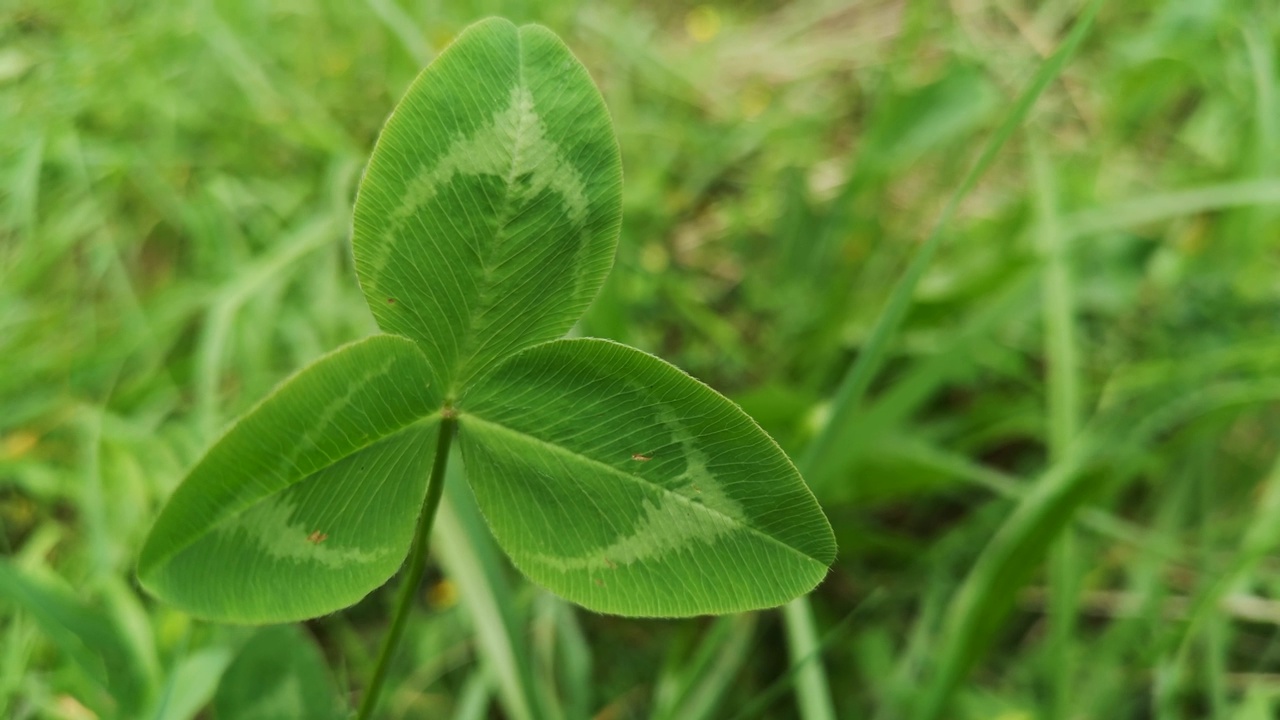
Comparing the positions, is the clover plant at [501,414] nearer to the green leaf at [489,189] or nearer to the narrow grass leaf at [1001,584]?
the green leaf at [489,189]

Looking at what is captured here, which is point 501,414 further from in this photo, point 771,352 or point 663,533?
point 771,352

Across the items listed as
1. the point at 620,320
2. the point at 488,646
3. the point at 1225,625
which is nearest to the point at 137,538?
the point at 488,646

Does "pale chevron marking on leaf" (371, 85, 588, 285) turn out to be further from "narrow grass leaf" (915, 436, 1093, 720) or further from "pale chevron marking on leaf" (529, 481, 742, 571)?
"narrow grass leaf" (915, 436, 1093, 720)

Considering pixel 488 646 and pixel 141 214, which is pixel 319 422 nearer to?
pixel 488 646

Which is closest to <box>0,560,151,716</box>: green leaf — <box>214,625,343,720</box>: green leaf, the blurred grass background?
the blurred grass background

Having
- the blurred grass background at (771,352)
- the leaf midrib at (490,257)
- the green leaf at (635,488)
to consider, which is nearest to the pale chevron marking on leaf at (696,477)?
the green leaf at (635,488)

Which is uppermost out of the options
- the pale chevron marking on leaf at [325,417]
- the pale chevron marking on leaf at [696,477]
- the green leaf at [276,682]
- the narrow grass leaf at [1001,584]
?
the pale chevron marking on leaf at [325,417]

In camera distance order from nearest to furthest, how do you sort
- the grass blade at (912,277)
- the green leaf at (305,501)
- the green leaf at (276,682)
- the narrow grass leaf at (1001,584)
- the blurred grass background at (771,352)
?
the green leaf at (305,501), the green leaf at (276,682), the grass blade at (912,277), the narrow grass leaf at (1001,584), the blurred grass background at (771,352)

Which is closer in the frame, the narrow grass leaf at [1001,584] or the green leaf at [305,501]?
the green leaf at [305,501]
